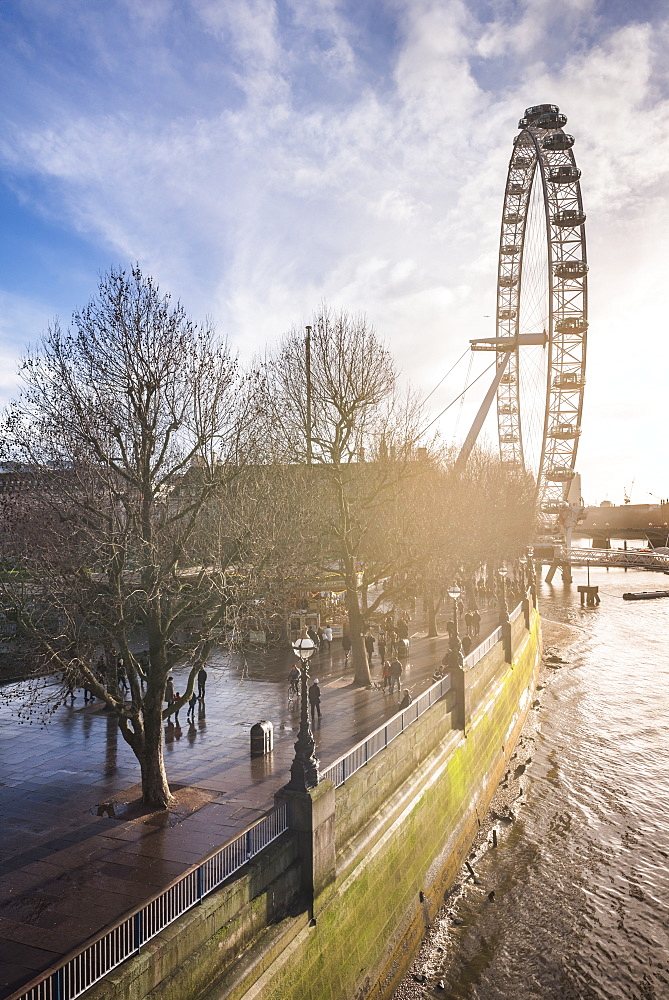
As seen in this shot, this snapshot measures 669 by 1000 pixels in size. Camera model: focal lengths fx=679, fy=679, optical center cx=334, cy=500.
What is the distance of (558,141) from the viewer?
185 ft

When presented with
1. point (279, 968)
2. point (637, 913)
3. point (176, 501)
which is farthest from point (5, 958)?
point (637, 913)

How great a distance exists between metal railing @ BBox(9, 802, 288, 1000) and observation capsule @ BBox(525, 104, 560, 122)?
63.7m

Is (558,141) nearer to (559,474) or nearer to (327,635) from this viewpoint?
(559,474)

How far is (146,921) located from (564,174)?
61.6m

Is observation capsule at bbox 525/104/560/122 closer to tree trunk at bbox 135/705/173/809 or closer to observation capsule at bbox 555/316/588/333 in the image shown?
observation capsule at bbox 555/316/588/333

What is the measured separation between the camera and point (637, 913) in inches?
582

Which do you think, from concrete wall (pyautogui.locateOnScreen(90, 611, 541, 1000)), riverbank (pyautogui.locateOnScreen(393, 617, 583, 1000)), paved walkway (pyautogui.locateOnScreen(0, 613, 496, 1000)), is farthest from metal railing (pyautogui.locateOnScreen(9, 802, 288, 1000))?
riverbank (pyautogui.locateOnScreen(393, 617, 583, 1000))

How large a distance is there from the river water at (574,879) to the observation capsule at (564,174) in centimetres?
4364

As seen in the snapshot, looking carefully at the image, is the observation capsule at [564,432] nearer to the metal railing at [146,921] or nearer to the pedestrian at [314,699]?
the pedestrian at [314,699]

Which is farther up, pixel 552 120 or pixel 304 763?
pixel 552 120

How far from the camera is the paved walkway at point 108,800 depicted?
8656 mm

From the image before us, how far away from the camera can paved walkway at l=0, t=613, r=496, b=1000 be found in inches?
341

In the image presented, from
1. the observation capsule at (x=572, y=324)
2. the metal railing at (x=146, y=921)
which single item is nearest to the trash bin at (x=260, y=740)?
the metal railing at (x=146, y=921)

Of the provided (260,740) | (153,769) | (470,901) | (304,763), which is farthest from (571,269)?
(304,763)
